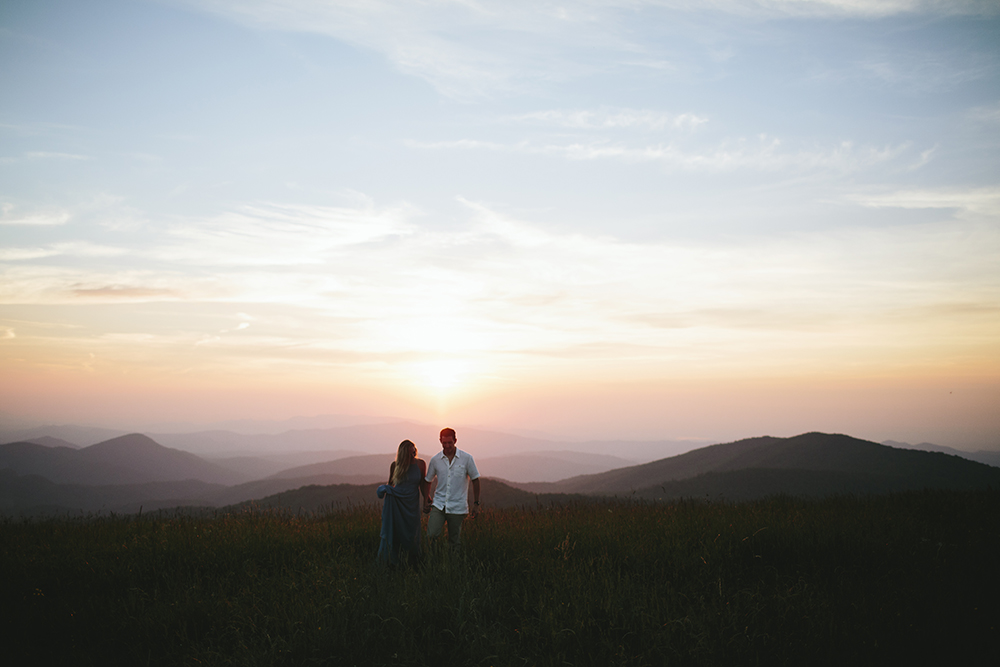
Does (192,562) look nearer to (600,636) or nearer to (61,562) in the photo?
(61,562)

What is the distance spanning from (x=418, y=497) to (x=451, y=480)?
70 centimetres

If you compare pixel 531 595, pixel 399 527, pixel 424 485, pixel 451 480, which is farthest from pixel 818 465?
pixel 531 595

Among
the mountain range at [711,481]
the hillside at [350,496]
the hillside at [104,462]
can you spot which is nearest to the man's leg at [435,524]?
the mountain range at [711,481]

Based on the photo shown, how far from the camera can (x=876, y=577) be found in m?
6.08

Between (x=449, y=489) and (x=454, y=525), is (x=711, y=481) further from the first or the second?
(x=449, y=489)

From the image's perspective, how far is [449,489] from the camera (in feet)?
25.1

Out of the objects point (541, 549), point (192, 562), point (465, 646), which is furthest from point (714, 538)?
point (192, 562)

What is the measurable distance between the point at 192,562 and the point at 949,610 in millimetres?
8935

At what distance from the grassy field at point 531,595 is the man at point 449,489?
39 cm

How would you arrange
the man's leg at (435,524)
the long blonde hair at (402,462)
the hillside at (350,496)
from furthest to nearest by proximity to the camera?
the hillside at (350,496)
the man's leg at (435,524)
the long blonde hair at (402,462)

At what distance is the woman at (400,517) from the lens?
22.9ft

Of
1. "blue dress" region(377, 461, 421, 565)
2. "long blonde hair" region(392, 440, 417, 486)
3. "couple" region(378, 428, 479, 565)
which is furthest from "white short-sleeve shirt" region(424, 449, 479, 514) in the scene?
"blue dress" region(377, 461, 421, 565)

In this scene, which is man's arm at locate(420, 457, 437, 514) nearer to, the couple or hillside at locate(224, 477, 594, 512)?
the couple

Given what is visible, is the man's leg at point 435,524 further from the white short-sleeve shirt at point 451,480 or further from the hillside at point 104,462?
the hillside at point 104,462
